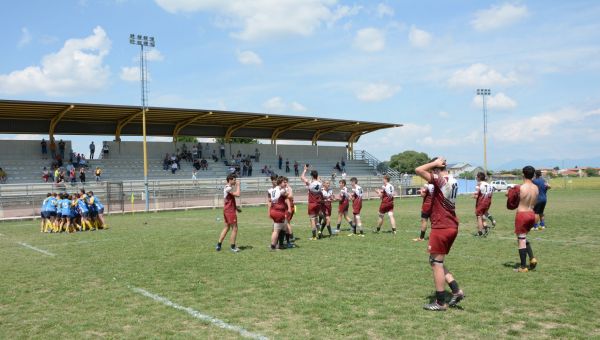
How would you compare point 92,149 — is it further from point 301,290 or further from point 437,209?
point 437,209

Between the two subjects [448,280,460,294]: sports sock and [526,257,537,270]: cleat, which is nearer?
[448,280,460,294]: sports sock

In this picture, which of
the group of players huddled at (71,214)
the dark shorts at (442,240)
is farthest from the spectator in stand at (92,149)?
A: the dark shorts at (442,240)

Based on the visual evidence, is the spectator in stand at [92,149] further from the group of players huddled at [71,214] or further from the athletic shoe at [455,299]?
the athletic shoe at [455,299]

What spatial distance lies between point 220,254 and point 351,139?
45810 millimetres

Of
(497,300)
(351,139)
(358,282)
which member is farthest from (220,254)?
(351,139)

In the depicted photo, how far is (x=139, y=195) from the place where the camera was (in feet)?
113

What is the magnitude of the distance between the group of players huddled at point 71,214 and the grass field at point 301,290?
603 centimetres

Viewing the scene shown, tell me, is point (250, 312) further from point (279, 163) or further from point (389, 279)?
point (279, 163)

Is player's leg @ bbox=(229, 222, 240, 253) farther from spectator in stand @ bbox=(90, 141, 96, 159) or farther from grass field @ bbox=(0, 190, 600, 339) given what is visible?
spectator in stand @ bbox=(90, 141, 96, 159)

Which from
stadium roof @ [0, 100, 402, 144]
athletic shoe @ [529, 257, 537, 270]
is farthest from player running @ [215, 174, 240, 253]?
stadium roof @ [0, 100, 402, 144]

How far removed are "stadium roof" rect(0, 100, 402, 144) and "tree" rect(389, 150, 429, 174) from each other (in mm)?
76144

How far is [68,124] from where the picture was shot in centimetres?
4141

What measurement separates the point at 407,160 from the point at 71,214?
392 ft

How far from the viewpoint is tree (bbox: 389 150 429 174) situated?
130m
